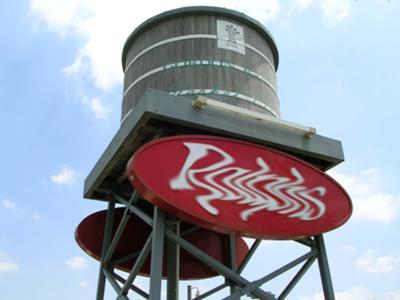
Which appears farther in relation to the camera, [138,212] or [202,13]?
[202,13]

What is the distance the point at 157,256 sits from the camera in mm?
7055

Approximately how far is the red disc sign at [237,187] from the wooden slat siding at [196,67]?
176cm

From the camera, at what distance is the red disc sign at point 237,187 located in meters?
7.20

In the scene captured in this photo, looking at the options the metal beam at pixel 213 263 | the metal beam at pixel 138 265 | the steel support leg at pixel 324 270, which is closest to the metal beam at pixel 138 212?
the metal beam at pixel 138 265

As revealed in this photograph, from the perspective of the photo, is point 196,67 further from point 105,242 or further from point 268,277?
point 268,277

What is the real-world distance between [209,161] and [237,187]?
0.69 meters

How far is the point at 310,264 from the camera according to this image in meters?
9.20

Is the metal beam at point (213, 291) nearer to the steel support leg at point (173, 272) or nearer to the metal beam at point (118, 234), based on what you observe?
the steel support leg at point (173, 272)

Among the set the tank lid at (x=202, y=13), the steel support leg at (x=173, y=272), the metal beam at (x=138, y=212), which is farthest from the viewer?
the tank lid at (x=202, y=13)

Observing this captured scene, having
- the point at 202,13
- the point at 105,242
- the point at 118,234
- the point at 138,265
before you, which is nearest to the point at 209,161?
the point at 138,265

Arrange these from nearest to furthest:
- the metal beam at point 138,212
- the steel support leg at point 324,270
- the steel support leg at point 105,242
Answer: the metal beam at point 138,212 < the steel support leg at point 324,270 < the steel support leg at point 105,242

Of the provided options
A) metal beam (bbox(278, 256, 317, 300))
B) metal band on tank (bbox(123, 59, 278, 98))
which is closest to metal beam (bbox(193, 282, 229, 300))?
metal beam (bbox(278, 256, 317, 300))

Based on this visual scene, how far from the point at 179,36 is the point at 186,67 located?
956 millimetres

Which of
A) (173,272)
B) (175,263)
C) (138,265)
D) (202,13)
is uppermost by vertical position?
(202,13)
